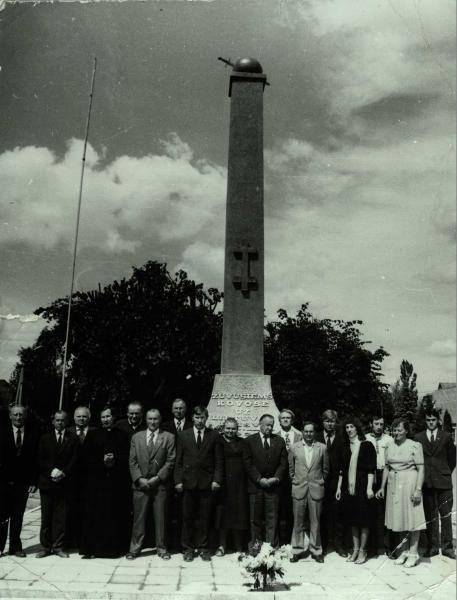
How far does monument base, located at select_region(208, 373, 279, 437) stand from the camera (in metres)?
7.42

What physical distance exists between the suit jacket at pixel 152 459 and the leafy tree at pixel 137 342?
43.1 ft

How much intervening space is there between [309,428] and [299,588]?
1.78m

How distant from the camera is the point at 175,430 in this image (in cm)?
642

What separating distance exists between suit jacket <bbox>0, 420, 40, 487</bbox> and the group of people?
0.01m

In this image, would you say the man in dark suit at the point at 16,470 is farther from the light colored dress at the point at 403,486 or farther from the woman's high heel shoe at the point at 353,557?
the light colored dress at the point at 403,486

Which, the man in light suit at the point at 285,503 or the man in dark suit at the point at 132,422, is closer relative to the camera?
the man in light suit at the point at 285,503

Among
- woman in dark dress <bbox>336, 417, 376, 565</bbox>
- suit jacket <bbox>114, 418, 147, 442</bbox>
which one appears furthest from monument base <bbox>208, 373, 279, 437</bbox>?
woman in dark dress <bbox>336, 417, 376, 565</bbox>

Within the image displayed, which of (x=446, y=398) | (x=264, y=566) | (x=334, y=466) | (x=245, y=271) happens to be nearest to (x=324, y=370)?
(x=245, y=271)

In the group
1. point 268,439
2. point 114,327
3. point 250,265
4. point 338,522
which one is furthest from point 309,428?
point 114,327

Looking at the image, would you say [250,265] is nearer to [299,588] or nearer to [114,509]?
[114,509]

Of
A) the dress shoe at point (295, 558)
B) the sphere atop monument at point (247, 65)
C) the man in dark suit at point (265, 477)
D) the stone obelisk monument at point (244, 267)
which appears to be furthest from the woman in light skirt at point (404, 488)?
the sphere atop monument at point (247, 65)

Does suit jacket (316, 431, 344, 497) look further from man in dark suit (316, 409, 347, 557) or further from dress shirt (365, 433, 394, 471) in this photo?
dress shirt (365, 433, 394, 471)

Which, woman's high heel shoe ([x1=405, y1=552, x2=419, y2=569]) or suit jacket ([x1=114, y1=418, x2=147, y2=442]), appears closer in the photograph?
woman's high heel shoe ([x1=405, y1=552, x2=419, y2=569])

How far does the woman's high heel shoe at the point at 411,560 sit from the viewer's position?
17.9 feet
